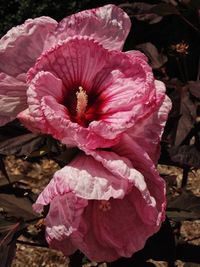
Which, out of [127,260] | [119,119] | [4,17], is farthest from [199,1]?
[4,17]

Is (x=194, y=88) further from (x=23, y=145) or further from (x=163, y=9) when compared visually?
(x=23, y=145)

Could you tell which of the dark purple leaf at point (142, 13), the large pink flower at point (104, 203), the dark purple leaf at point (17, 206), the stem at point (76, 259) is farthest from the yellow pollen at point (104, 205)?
the dark purple leaf at point (142, 13)

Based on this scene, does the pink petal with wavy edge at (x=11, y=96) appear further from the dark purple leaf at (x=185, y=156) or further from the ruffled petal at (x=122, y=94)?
the dark purple leaf at (x=185, y=156)

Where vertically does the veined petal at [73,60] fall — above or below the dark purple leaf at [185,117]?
above

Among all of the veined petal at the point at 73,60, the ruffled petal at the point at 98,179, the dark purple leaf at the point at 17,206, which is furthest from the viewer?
the dark purple leaf at the point at 17,206

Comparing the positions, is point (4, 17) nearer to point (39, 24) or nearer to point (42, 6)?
point (42, 6)

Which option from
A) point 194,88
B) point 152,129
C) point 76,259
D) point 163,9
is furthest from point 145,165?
point 163,9

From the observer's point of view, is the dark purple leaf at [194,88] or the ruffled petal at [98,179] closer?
the ruffled petal at [98,179]
